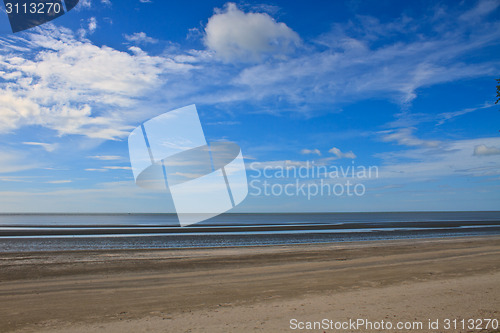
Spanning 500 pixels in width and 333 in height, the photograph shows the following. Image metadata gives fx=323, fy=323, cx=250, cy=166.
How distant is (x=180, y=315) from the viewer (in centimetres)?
918

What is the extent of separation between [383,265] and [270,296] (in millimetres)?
9040

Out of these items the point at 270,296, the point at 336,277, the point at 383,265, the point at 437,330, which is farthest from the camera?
the point at 383,265

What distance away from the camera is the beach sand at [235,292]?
28.3 feet

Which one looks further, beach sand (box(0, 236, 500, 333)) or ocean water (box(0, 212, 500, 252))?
ocean water (box(0, 212, 500, 252))

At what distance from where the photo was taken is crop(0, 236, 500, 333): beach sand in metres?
8.62

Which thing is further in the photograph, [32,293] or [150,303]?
[32,293]

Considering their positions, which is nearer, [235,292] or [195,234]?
[235,292]

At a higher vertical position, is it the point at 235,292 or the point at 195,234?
the point at 235,292

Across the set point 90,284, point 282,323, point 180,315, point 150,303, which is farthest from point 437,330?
point 90,284

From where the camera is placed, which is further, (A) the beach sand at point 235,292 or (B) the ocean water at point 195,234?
(B) the ocean water at point 195,234

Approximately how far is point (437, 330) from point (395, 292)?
396 centimetres

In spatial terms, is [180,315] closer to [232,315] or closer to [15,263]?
[232,315]

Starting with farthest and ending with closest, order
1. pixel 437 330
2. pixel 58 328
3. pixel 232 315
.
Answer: pixel 232 315 < pixel 58 328 < pixel 437 330

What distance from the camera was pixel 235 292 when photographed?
1188 cm
